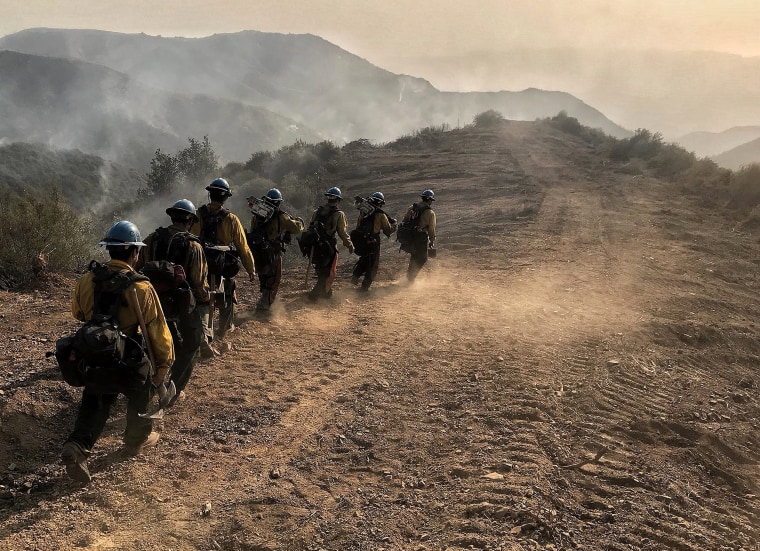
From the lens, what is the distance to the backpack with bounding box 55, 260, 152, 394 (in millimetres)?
3195

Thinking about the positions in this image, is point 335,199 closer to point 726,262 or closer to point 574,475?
point 574,475

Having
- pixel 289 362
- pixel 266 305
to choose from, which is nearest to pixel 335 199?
pixel 266 305

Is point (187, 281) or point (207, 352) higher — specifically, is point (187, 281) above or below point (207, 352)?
above

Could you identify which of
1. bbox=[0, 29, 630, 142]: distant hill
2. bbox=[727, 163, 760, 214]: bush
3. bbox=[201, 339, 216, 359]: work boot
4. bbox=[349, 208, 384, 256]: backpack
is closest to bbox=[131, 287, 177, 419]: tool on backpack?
bbox=[201, 339, 216, 359]: work boot

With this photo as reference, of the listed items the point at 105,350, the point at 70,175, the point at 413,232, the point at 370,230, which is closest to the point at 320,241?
the point at 370,230

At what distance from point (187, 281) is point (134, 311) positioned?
1.07 metres

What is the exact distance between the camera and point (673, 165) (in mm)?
23328

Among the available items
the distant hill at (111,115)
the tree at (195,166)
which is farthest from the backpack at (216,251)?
the distant hill at (111,115)

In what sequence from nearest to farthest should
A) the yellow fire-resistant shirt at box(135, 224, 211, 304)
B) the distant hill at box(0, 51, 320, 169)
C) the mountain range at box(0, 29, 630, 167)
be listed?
the yellow fire-resistant shirt at box(135, 224, 211, 304) < the distant hill at box(0, 51, 320, 169) < the mountain range at box(0, 29, 630, 167)

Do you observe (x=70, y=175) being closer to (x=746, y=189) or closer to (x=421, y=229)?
(x=421, y=229)

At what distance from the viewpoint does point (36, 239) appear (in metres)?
8.52

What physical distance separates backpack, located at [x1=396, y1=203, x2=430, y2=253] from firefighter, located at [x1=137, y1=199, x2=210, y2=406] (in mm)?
5443

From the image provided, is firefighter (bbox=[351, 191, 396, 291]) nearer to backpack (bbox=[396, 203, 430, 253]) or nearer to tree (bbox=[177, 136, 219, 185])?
backpack (bbox=[396, 203, 430, 253])

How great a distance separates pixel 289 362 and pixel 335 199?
3.20 meters
